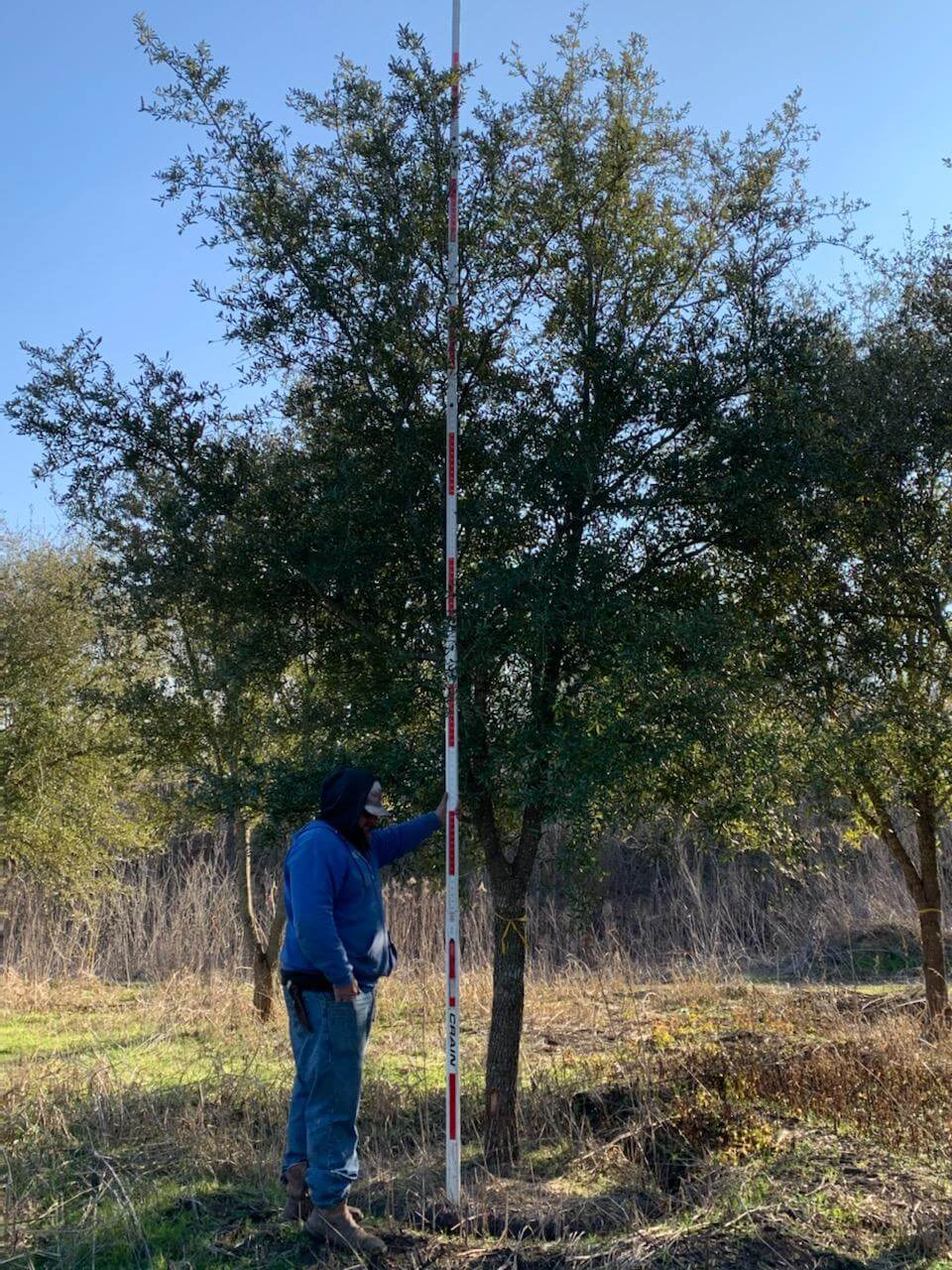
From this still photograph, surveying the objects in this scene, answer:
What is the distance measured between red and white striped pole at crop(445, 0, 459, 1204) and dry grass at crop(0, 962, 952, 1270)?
0.56 m

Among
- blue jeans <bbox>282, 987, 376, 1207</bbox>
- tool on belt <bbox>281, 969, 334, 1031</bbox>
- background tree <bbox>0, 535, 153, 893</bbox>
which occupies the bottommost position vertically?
blue jeans <bbox>282, 987, 376, 1207</bbox>

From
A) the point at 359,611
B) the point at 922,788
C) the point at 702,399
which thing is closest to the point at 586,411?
the point at 702,399

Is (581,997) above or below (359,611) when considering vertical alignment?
below

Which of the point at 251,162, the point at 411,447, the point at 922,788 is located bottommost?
the point at 922,788

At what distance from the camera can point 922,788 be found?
9.34 meters

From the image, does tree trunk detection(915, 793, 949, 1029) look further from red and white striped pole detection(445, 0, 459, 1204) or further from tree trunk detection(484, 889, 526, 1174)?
red and white striped pole detection(445, 0, 459, 1204)

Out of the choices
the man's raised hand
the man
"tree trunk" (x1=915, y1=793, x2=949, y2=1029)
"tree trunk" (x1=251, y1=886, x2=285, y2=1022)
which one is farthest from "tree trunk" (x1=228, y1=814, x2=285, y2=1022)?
the man

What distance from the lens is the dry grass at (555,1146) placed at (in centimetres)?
581

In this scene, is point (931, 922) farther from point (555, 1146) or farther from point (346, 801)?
point (346, 801)

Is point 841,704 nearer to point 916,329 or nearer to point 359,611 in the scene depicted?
point 916,329

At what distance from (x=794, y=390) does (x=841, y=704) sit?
2251 mm

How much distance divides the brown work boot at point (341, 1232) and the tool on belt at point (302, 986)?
2.75 feet

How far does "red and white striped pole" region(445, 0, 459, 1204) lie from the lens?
6.22 metres

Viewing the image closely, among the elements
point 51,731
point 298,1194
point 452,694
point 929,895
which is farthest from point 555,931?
point 298,1194
